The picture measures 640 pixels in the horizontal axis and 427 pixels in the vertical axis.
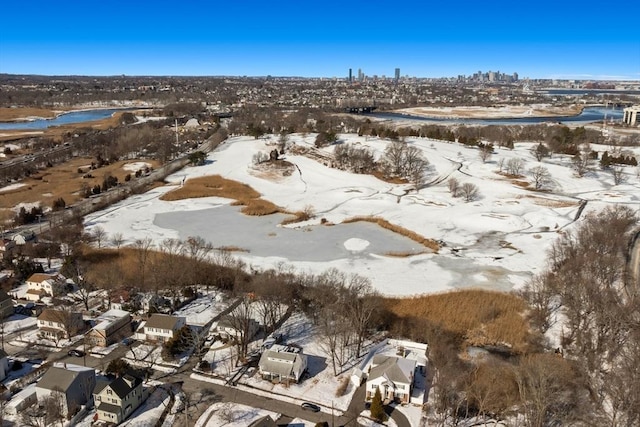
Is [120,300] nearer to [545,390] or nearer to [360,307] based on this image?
[360,307]

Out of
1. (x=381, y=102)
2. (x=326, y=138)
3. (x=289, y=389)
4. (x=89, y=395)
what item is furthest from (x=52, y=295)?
(x=381, y=102)

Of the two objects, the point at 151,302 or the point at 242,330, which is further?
the point at 151,302

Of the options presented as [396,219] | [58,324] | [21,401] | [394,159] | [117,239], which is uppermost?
[394,159]

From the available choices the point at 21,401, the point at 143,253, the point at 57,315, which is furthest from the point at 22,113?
the point at 21,401

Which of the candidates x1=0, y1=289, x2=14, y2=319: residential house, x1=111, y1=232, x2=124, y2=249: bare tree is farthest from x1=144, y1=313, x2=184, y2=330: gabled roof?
x1=111, y1=232, x2=124, y2=249: bare tree

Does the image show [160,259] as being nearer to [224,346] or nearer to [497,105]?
[224,346]

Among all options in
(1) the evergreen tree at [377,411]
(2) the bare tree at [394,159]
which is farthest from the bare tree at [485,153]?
(1) the evergreen tree at [377,411]
